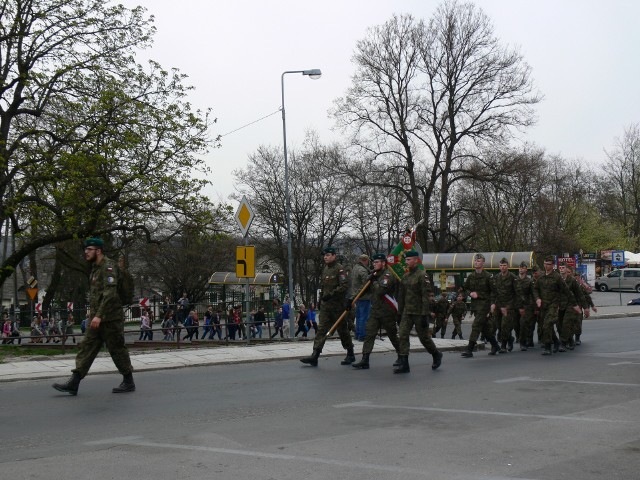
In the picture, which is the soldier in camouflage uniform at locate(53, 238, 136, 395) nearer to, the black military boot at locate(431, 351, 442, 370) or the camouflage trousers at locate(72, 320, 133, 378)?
the camouflage trousers at locate(72, 320, 133, 378)

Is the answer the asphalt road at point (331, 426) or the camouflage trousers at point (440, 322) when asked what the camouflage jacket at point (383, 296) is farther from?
the camouflage trousers at point (440, 322)

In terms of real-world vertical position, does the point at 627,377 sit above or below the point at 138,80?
below

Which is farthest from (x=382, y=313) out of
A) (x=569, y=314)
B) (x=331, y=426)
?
(x=331, y=426)

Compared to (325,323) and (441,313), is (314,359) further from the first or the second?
(441,313)

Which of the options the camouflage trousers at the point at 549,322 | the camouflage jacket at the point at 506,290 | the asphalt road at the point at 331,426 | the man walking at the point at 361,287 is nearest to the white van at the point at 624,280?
the man walking at the point at 361,287

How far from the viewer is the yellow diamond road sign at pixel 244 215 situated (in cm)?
1644

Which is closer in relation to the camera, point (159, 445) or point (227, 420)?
point (159, 445)

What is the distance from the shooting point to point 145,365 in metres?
12.6

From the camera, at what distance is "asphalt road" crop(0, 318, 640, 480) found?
5605 millimetres

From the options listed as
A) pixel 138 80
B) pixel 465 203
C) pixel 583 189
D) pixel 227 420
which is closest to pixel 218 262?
pixel 465 203

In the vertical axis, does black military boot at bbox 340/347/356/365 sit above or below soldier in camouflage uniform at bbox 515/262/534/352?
below

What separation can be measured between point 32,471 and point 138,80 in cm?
2099

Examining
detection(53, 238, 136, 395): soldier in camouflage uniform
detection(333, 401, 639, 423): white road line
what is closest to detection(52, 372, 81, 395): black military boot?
detection(53, 238, 136, 395): soldier in camouflage uniform

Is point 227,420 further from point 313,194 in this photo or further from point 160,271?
point 160,271
